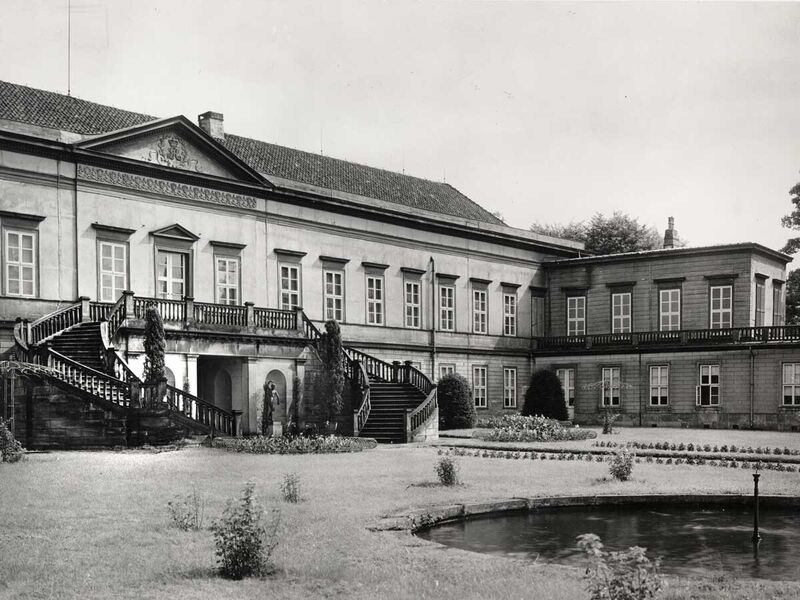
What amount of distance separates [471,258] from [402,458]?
78.0 ft

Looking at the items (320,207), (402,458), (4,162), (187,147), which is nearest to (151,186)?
(187,147)

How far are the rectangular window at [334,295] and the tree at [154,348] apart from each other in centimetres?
1339

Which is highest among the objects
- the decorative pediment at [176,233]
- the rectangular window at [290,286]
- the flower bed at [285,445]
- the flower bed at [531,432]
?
the decorative pediment at [176,233]

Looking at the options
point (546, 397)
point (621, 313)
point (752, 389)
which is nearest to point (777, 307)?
point (752, 389)

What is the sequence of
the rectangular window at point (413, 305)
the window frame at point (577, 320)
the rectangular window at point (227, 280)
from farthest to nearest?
1. the window frame at point (577, 320)
2. the rectangular window at point (413, 305)
3. the rectangular window at point (227, 280)

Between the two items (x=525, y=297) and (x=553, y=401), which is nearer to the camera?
(x=553, y=401)

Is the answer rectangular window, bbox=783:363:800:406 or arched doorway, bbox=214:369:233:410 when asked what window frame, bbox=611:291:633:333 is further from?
arched doorway, bbox=214:369:233:410

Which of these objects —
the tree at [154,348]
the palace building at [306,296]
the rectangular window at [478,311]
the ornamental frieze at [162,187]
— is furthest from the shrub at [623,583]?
the rectangular window at [478,311]

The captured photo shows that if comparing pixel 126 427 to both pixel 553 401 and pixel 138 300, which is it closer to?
pixel 138 300

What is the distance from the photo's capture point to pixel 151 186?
107 feet

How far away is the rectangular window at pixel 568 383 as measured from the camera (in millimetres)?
46250

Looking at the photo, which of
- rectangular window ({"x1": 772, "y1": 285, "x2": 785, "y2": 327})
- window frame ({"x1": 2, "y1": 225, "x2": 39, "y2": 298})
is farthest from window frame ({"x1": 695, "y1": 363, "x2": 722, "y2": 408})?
window frame ({"x1": 2, "y1": 225, "x2": 39, "y2": 298})

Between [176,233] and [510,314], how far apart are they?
19.9 metres

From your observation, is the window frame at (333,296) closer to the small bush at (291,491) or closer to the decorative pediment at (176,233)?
the decorative pediment at (176,233)
